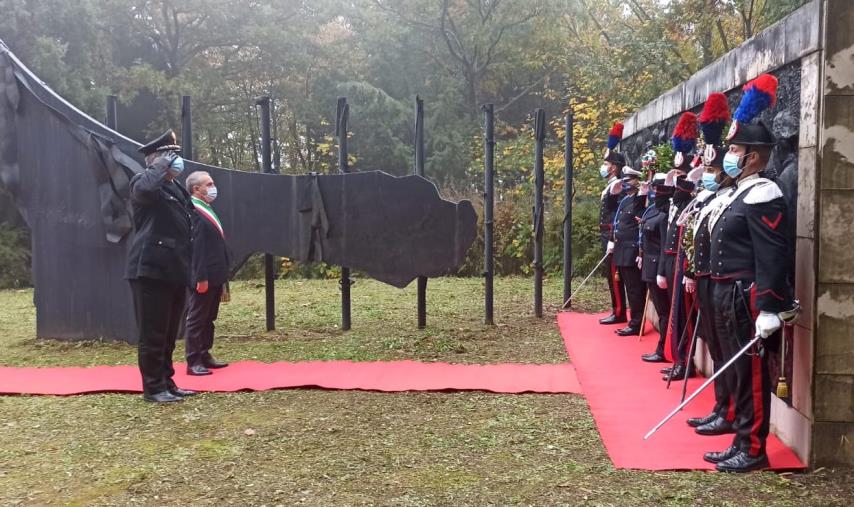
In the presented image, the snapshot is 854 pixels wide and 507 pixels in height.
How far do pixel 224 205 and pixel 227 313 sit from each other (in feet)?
7.34

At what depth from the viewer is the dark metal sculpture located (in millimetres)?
6953

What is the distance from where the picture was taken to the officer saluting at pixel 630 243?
271 inches

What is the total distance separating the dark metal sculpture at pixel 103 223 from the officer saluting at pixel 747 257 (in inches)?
136

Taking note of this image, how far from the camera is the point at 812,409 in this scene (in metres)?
3.57

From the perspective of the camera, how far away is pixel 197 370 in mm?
5832

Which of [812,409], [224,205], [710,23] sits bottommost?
[812,409]

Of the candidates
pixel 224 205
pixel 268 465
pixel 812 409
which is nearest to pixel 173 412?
pixel 268 465

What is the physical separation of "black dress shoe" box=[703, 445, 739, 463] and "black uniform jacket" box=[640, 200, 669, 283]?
2.52 metres

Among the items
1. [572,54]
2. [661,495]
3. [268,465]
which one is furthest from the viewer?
[572,54]

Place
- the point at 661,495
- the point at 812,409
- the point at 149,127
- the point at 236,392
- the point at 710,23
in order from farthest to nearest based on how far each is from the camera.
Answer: the point at 149,127 → the point at 710,23 → the point at 236,392 → the point at 812,409 → the point at 661,495

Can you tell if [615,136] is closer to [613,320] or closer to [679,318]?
[613,320]

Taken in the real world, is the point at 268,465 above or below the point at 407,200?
below

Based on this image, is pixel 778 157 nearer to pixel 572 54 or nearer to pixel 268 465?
pixel 268 465

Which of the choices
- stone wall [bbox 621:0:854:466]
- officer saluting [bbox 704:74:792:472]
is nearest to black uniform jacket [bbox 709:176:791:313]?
officer saluting [bbox 704:74:792:472]
